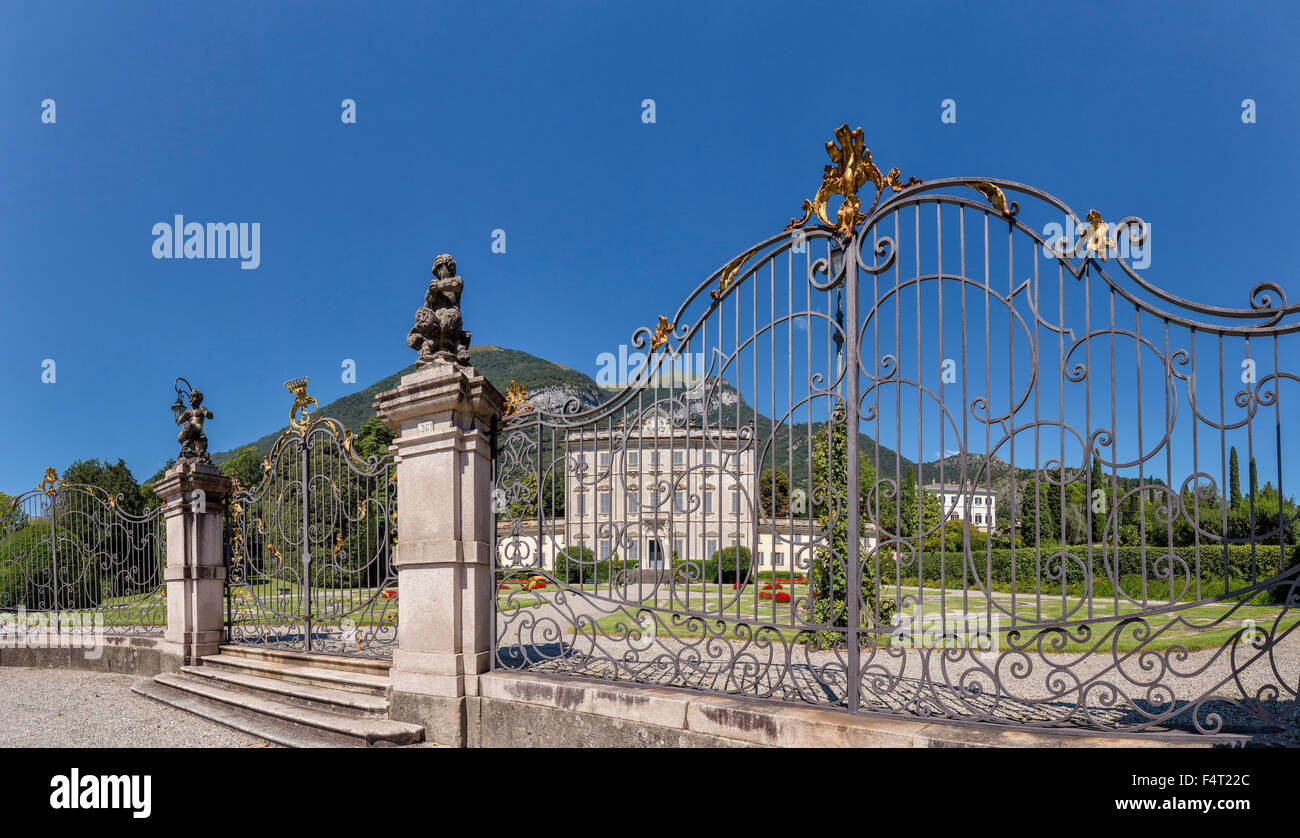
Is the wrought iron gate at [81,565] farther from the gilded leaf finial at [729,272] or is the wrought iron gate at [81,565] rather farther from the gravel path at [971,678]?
the gilded leaf finial at [729,272]

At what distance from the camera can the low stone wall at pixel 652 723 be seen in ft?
12.8

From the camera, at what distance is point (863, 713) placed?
4.39 metres

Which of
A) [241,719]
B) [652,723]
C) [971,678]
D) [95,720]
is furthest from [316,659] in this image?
[971,678]

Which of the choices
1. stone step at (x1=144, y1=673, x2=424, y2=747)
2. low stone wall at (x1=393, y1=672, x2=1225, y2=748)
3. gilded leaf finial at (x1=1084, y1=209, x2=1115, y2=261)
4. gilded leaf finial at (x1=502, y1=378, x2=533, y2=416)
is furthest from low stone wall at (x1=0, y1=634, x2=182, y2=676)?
gilded leaf finial at (x1=1084, y1=209, x2=1115, y2=261)

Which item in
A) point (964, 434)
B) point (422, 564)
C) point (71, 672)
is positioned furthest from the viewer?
point (71, 672)

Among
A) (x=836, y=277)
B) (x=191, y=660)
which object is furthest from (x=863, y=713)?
(x=191, y=660)

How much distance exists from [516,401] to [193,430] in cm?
624

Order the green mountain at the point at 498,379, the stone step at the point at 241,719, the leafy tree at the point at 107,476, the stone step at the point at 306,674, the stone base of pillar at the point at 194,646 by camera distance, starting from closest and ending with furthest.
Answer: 1. the stone step at the point at 241,719
2. the stone step at the point at 306,674
3. the stone base of pillar at the point at 194,646
4. the leafy tree at the point at 107,476
5. the green mountain at the point at 498,379

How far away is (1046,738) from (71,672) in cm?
1405

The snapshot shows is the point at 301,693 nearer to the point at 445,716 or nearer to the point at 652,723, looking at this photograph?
the point at 445,716

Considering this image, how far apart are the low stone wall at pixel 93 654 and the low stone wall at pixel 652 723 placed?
6.41 m

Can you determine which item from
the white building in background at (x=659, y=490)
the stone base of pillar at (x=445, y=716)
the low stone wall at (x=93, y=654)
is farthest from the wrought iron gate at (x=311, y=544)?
the white building in background at (x=659, y=490)

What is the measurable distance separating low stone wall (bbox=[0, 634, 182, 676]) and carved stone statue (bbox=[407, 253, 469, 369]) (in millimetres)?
6802

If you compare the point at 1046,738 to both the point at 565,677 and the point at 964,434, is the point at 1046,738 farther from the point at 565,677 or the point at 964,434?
the point at 565,677
